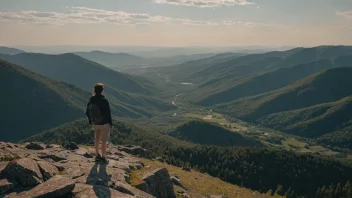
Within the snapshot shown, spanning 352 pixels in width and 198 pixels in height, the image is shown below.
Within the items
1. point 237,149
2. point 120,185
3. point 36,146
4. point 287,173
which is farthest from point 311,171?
point 120,185

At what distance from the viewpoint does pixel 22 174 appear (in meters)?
23.5

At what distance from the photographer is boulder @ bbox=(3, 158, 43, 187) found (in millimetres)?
23328

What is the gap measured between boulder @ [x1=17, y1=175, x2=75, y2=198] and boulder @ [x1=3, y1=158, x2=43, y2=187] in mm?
1674

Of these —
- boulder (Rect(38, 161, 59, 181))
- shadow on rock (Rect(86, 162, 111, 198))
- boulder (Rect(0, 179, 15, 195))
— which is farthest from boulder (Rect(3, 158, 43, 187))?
shadow on rock (Rect(86, 162, 111, 198))

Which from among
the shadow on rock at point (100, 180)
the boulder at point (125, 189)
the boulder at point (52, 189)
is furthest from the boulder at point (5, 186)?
the boulder at point (125, 189)

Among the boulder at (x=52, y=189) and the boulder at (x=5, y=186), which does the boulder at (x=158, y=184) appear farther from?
the boulder at (x=5, y=186)

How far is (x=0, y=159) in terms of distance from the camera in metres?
29.6

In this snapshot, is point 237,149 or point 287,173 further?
point 237,149

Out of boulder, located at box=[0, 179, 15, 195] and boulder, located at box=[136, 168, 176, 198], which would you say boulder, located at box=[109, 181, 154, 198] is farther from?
boulder, located at box=[0, 179, 15, 195]

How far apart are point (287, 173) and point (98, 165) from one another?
158988 millimetres

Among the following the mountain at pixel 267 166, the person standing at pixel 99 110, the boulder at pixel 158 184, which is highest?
the person standing at pixel 99 110

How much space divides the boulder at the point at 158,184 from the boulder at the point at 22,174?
10.9m

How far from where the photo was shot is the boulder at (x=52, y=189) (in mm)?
20812

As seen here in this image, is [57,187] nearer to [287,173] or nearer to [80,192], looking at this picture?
[80,192]
